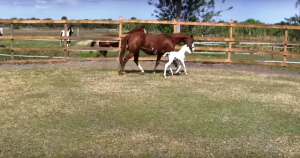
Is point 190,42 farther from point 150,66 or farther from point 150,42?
point 150,66

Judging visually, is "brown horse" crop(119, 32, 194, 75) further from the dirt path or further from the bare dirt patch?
the dirt path

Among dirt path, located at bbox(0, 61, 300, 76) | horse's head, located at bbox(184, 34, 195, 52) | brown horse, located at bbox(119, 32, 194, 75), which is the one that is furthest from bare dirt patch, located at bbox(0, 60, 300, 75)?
horse's head, located at bbox(184, 34, 195, 52)

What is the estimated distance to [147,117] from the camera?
22.1 feet

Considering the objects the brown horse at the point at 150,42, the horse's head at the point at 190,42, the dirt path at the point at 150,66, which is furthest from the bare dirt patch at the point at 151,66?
the horse's head at the point at 190,42

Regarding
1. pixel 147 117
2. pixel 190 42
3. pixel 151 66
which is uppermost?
pixel 190 42

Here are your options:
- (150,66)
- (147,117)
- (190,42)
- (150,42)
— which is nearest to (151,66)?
(150,66)

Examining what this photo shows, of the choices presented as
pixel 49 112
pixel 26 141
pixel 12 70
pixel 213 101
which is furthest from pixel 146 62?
pixel 26 141

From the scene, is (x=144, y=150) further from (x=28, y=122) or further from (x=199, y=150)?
(x=28, y=122)

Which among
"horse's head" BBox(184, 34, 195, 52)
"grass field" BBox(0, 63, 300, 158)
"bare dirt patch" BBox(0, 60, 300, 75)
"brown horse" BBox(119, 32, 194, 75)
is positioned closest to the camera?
"grass field" BBox(0, 63, 300, 158)

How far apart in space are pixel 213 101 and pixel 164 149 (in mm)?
3193

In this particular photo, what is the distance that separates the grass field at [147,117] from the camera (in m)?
5.22

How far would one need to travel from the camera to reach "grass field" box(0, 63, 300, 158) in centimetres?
522

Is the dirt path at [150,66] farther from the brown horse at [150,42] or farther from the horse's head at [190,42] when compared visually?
the horse's head at [190,42]

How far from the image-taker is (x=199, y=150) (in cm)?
517
